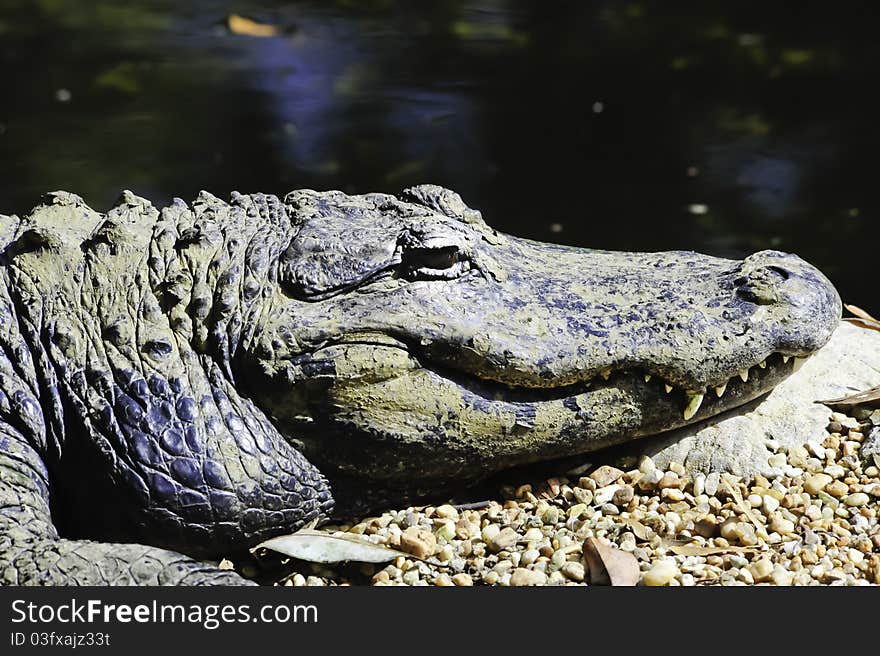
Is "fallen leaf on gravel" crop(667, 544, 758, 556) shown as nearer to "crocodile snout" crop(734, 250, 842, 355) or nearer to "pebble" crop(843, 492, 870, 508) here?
"pebble" crop(843, 492, 870, 508)

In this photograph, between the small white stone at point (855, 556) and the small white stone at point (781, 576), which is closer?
the small white stone at point (781, 576)

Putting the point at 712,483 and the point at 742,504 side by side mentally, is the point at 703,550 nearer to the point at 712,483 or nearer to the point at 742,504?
the point at 742,504

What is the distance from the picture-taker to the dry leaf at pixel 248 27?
8508mm

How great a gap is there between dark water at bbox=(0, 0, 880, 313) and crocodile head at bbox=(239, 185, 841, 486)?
3.85 metres

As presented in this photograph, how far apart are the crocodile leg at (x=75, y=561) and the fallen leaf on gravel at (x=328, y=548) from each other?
14.3 inches

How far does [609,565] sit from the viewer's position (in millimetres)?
3000

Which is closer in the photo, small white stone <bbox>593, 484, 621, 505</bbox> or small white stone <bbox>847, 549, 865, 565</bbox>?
A: small white stone <bbox>847, 549, 865, 565</bbox>

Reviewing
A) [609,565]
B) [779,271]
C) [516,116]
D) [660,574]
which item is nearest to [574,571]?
[609,565]

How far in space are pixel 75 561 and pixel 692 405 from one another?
1866 millimetres

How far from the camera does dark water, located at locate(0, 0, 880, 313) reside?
7.47 m

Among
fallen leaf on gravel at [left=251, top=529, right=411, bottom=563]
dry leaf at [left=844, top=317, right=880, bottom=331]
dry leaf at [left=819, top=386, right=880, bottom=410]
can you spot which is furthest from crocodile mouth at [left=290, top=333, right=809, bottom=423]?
dry leaf at [left=844, top=317, right=880, bottom=331]

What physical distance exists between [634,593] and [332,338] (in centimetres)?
113

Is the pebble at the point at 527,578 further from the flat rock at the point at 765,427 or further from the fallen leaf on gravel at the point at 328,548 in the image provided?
the flat rock at the point at 765,427

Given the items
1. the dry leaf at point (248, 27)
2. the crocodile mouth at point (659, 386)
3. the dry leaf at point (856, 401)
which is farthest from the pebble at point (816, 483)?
the dry leaf at point (248, 27)
